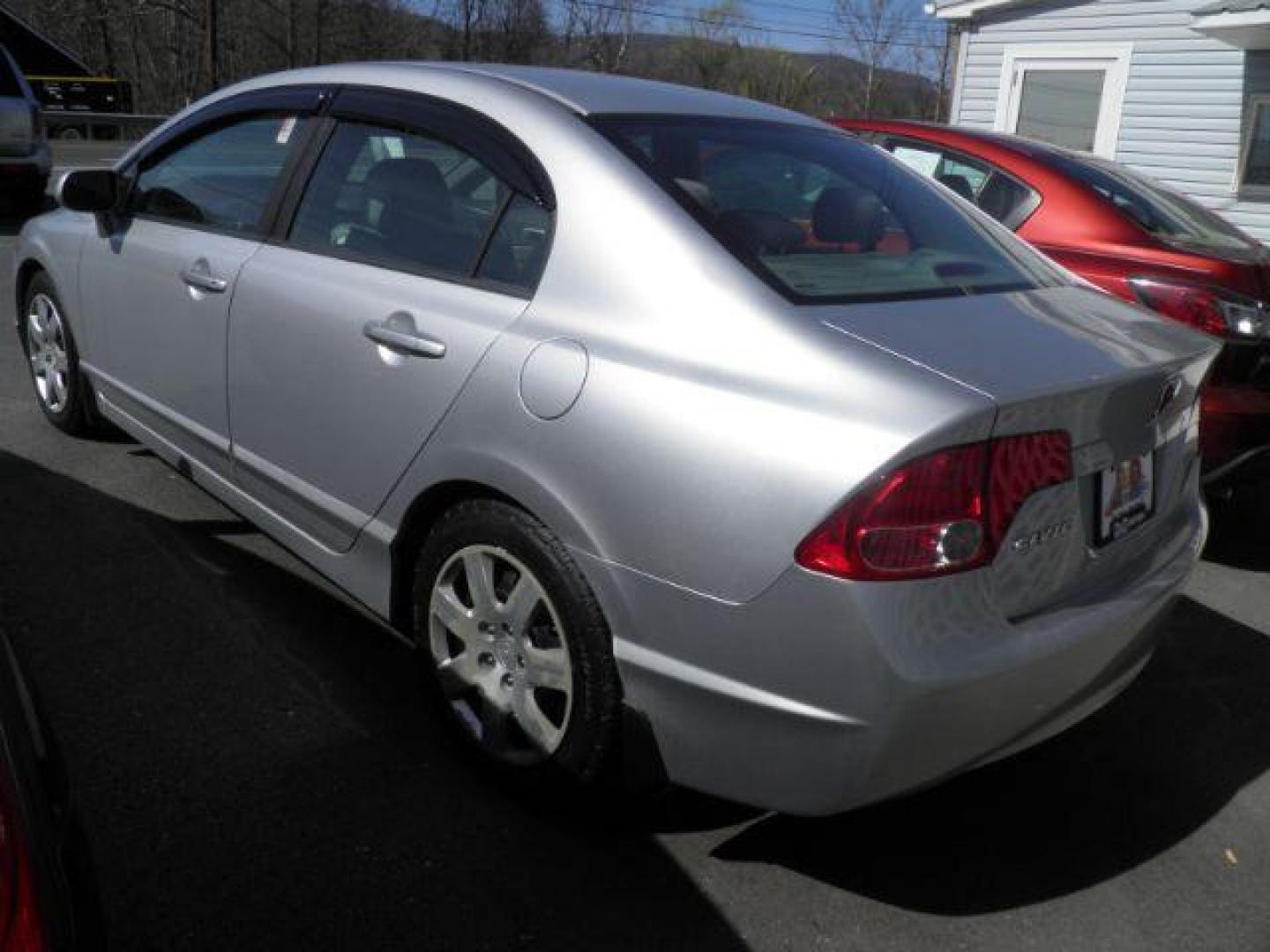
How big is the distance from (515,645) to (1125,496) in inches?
51.7

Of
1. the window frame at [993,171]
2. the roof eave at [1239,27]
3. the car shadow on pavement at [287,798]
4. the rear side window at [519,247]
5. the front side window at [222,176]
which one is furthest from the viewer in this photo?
the roof eave at [1239,27]

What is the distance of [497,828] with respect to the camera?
8.31ft

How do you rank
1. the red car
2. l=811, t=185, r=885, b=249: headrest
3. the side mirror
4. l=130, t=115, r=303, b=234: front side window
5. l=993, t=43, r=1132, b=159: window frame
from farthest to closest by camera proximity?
l=993, t=43, r=1132, b=159: window frame < the red car < the side mirror < l=130, t=115, r=303, b=234: front side window < l=811, t=185, r=885, b=249: headrest

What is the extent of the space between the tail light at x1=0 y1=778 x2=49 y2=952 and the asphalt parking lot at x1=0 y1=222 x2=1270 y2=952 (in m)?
0.76

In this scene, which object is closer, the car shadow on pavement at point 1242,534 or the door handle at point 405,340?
the door handle at point 405,340

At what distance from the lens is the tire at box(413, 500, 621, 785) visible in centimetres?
230

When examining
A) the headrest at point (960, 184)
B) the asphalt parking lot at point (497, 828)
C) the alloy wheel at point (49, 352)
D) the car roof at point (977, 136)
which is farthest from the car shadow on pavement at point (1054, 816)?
the alloy wheel at point (49, 352)

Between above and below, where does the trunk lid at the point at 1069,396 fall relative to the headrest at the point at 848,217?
below

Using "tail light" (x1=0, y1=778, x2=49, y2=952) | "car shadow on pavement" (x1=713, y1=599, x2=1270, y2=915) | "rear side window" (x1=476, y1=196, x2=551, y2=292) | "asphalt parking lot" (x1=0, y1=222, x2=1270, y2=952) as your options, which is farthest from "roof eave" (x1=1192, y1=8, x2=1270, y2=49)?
"tail light" (x1=0, y1=778, x2=49, y2=952)

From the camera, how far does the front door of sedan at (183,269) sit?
3.36m

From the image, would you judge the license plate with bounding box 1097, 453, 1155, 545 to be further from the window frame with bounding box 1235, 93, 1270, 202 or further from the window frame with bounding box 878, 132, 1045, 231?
the window frame with bounding box 1235, 93, 1270, 202

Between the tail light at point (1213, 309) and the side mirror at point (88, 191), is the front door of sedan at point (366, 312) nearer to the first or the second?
the side mirror at point (88, 191)

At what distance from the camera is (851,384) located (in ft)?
6.57

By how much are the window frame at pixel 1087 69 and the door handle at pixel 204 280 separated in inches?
457
